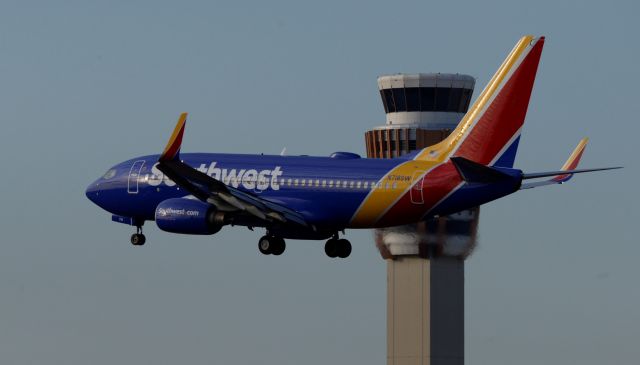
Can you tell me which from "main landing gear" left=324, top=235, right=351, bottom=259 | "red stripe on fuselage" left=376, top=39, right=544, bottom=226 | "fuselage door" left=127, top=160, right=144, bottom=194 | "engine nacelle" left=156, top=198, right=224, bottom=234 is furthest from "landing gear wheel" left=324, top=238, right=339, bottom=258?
"fuselage door" left=127, top=160, right=144, bottom=194

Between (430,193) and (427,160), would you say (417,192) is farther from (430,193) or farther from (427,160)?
(427,160)

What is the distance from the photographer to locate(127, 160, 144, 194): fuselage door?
11075 centimetres

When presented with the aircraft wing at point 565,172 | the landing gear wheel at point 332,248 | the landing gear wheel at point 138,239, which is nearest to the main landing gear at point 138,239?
the landing gear wheel at point 138,239

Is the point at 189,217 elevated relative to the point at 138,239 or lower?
Answer: elevated

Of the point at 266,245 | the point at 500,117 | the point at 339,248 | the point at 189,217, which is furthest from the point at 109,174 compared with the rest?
the point at 500,117

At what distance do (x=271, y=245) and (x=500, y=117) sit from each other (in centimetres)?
1494

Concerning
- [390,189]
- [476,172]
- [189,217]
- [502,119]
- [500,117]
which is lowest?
[189,217]

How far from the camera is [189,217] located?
105062 mm

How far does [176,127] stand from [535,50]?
2247cm

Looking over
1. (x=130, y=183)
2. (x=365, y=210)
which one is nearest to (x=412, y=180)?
(x=365, y=210)

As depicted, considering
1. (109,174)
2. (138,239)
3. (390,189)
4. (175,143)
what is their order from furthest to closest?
(138,239), (109,174), (390,189), (175,143)

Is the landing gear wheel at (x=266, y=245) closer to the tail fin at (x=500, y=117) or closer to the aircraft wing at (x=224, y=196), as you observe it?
the aircraft wing at (x=224, y=196)

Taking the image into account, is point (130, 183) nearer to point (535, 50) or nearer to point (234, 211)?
point (234, 211)

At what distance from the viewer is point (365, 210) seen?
10406cm
